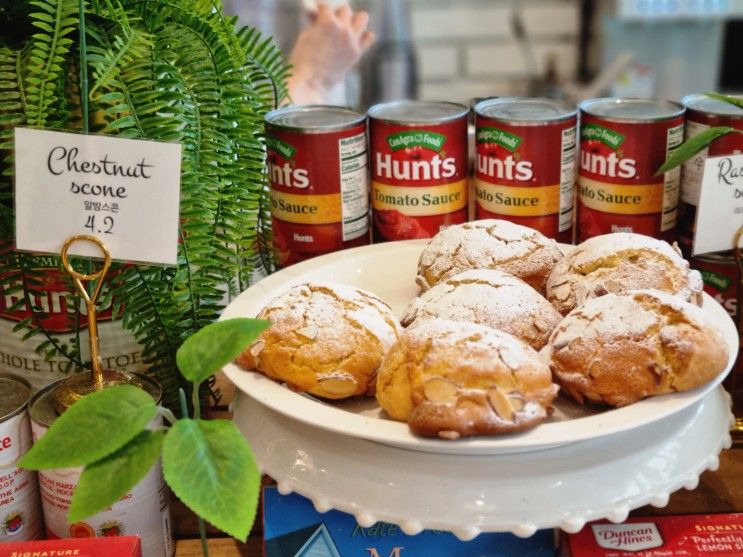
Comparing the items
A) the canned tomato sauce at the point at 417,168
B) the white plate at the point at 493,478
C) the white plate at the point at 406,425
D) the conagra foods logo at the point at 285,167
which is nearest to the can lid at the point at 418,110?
the canned tomato sauce at the point at 417,168

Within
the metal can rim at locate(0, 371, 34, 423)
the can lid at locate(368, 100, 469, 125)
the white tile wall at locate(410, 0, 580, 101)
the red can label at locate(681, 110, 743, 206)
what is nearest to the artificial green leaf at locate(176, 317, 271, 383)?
the metal can rim at locate(0, 371, 34, 423)

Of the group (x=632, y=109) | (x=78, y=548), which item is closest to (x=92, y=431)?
(x=78, y=548)

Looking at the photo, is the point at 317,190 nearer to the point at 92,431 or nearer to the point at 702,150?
the point at 702,150

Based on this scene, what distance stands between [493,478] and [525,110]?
1.87ft

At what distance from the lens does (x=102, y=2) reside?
871 mm

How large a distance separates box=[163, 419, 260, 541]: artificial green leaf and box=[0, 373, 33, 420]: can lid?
13.5 inches

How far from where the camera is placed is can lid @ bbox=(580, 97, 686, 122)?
1.06 meters

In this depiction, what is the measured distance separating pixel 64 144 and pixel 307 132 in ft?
1.08

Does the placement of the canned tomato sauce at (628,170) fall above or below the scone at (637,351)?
above

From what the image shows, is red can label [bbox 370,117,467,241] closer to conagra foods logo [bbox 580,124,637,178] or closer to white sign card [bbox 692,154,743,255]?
conagra foods logo [bbox 580,124,637,178]

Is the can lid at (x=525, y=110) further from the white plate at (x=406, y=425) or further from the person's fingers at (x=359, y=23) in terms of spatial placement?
the person's fingers at (x=359, y=23)

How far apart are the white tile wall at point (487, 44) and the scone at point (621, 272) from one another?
7.17 feet

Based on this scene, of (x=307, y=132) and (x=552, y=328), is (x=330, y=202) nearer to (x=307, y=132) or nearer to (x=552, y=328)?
(x=307, y=132)

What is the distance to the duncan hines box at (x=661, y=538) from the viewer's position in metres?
0.77
